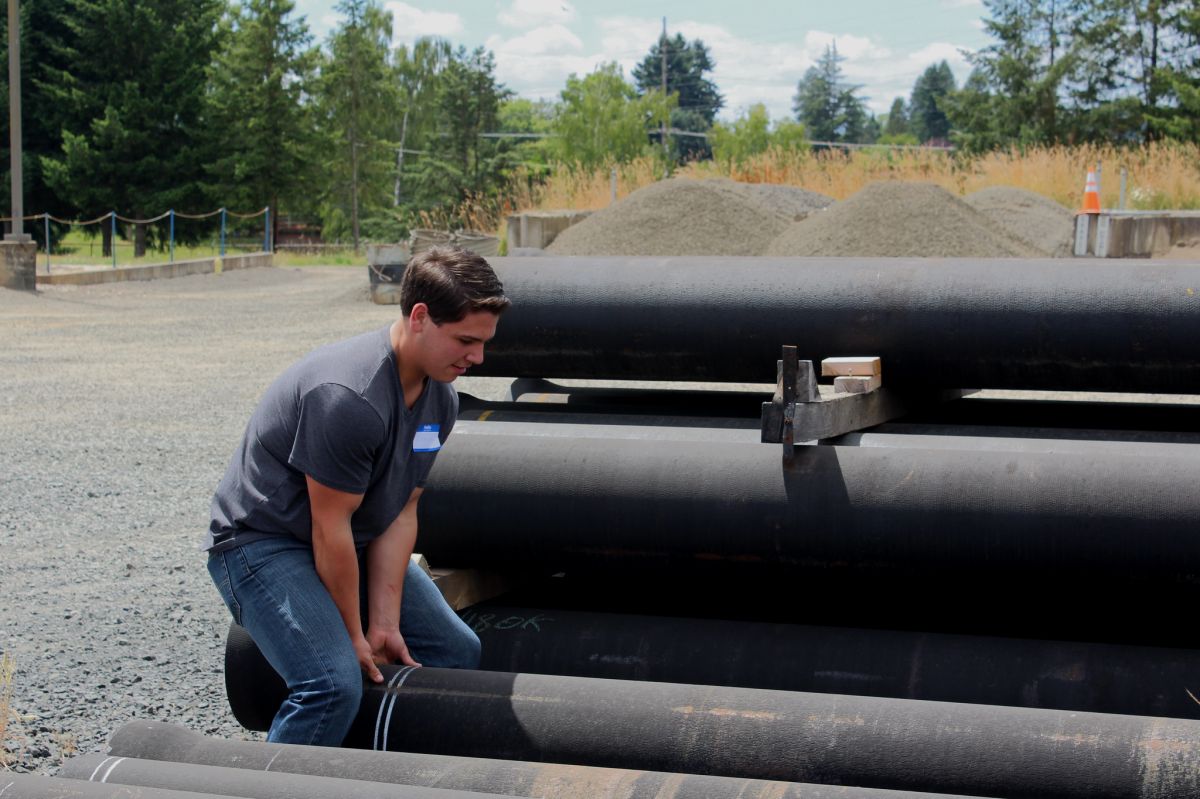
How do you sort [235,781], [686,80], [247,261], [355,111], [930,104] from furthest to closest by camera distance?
[930,104] < [686,80] < [355,111] < [247,261] < [235,781]

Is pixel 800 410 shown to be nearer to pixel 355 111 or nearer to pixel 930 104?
pixel 355 111

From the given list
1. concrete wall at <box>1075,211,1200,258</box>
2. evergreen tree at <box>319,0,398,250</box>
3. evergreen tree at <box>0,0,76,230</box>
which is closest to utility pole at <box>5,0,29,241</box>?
concrete wall at <box>1075,211,1200,258</box>

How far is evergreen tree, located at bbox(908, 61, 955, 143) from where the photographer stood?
114250 millimetres

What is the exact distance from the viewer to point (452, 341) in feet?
9.17

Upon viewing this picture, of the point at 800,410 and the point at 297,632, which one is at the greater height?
the point at 800,410

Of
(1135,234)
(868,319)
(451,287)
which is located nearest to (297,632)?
(451,287)

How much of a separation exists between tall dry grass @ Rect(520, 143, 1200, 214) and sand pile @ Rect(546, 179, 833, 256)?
441 cm

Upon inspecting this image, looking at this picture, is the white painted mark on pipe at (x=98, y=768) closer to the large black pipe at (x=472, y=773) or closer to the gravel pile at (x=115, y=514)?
the large black pipe at (x=472, y=773)

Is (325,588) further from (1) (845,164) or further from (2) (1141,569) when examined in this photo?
(1) (845,164)

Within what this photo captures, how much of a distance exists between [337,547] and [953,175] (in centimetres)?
2064

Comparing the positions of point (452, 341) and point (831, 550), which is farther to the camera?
point (831, 550)

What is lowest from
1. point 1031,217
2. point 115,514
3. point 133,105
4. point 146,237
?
point 115,514

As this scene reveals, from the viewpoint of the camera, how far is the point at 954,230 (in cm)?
1348

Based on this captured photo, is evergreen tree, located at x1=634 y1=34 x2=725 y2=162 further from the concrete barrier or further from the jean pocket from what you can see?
the jean pocket
